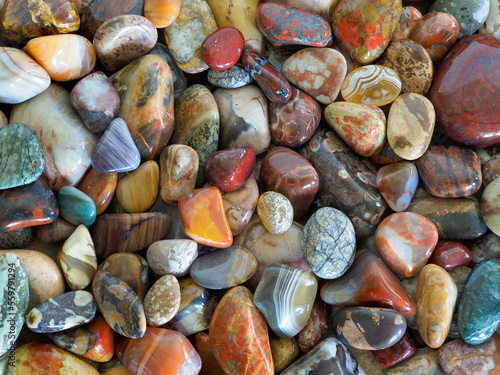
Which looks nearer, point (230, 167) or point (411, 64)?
point (230, 167)

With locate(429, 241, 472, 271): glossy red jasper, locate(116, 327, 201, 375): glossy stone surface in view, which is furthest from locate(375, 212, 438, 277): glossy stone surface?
locate(116, 327, 201, 375): glossy stone surface

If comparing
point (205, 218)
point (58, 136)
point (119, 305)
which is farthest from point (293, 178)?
point (58, 136)

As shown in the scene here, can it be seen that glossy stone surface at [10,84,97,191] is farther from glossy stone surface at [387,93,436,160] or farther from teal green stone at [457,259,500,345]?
teal green stone at [457,259,500,345]

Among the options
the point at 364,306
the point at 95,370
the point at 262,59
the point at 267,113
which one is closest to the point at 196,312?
the point at 95,370

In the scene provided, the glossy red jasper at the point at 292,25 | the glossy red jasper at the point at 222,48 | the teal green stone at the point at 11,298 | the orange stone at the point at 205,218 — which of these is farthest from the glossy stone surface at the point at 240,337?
the glossy red jasper at the point at 292,25

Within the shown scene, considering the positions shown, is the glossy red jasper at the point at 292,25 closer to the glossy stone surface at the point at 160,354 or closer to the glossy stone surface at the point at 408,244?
the glossy stone surface at the point at 408,244

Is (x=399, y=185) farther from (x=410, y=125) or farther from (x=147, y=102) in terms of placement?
(x=147, y=102)
